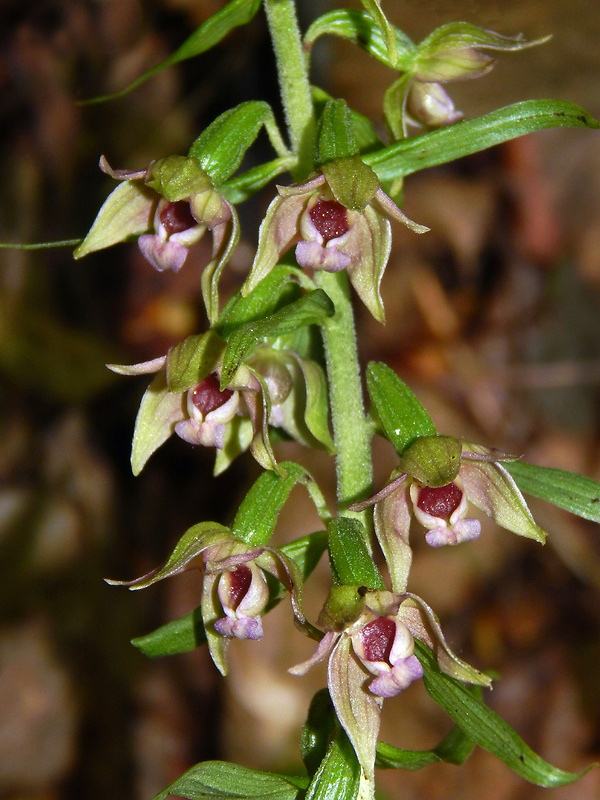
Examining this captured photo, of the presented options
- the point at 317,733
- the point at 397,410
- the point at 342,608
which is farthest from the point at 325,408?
the point at 317,733

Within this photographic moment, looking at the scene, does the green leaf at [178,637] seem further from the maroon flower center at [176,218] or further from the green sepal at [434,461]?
the maroon flower center at [176,218]

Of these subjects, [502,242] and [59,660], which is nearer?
[59,660]

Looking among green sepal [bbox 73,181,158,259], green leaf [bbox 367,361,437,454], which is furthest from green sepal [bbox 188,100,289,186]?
green leaf [bbox 367,361,437,454]

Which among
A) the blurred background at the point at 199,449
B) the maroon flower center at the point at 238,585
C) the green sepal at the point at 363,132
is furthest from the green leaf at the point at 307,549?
the blurred background at the point at 199,449

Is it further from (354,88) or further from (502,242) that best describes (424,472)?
(354,88)

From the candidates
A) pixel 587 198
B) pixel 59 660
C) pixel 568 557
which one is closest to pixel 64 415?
pixel 59 660

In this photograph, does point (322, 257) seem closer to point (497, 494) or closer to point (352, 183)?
point (352, 183)
